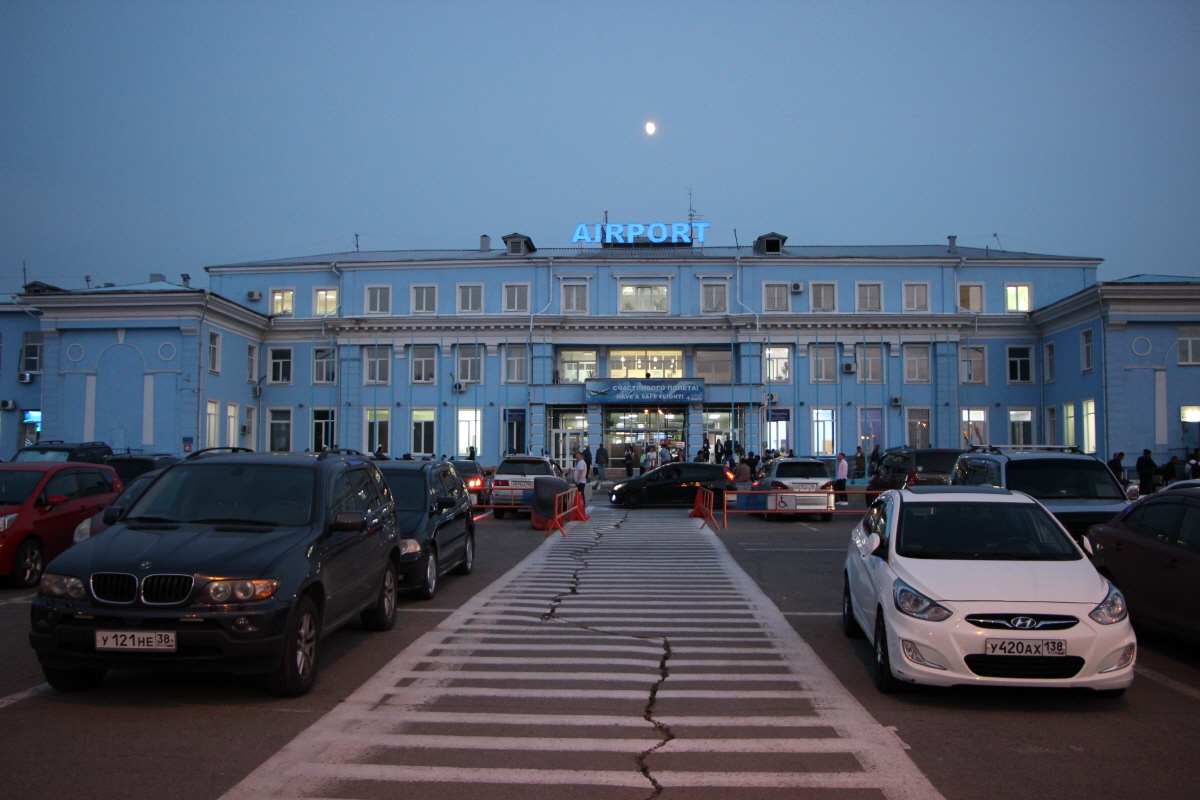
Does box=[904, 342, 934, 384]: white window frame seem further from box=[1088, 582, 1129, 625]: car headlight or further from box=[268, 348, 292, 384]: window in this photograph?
box=[1088, 582, 1129, 625]: car headlight

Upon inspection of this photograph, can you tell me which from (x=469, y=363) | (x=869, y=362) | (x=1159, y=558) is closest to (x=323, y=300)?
(x=469, y=363)

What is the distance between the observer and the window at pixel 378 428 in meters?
45.8

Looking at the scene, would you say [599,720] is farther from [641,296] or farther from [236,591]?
[641,296]

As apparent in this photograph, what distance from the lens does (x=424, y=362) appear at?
45.9 metres

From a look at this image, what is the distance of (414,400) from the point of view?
150 ft

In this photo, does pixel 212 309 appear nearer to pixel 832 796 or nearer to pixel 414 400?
pixel 414 400

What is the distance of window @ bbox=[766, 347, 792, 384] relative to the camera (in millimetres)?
44750

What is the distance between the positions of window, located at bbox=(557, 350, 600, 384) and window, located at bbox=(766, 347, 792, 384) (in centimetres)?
849

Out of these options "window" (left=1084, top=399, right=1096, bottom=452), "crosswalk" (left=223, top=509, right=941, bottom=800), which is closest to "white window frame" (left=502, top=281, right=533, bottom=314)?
"window" (left=1084, top=399, right=1096, bottom=452)

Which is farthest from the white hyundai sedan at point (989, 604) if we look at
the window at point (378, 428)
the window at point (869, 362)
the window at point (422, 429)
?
the window at point (378, 428)

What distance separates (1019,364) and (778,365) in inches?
458

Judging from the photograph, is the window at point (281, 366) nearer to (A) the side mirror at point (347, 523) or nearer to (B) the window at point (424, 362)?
(B) the window at point (424, 362)

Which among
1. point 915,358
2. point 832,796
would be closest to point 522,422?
point 915,358

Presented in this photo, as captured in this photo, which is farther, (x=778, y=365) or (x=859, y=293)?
→ (x=859, y=293)
